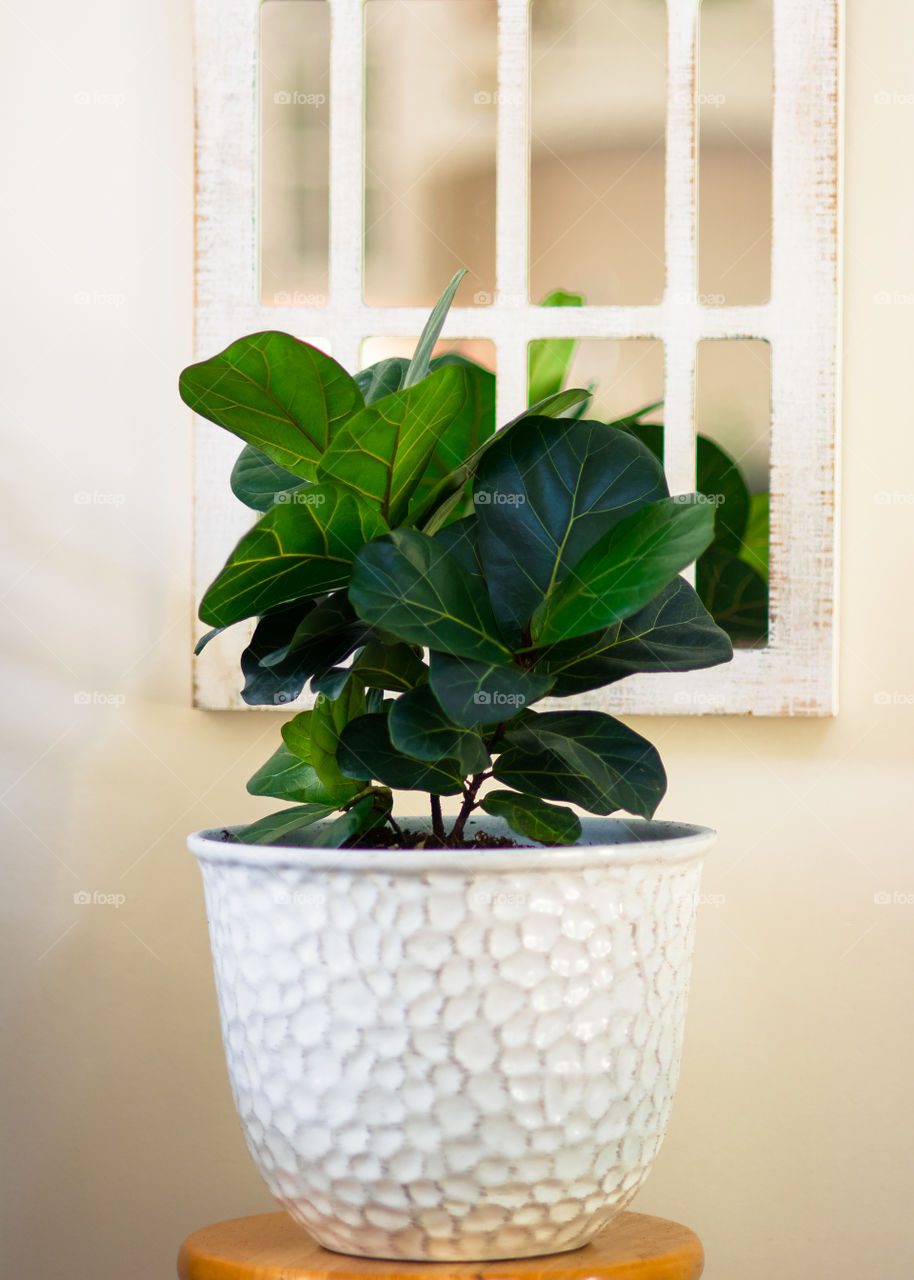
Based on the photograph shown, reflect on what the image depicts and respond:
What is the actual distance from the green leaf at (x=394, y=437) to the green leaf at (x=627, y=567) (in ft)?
0.33

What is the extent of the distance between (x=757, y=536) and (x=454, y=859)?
548 mm

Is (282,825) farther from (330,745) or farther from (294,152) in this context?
(294,152)

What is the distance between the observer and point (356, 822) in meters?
0.61

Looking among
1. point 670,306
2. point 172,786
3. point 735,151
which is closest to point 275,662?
point 172,786

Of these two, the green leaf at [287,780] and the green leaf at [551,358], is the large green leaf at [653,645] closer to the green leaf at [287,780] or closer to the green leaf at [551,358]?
the green leaf at [287,780]

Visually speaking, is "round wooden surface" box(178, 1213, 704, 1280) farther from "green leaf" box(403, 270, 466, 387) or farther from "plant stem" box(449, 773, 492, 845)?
"green leaf" box(403, 270, 466, 387)

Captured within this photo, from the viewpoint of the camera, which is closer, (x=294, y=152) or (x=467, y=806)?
(x=467, y=806)

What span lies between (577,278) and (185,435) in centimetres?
39

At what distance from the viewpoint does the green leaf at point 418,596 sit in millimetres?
518

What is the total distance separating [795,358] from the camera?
97 cm

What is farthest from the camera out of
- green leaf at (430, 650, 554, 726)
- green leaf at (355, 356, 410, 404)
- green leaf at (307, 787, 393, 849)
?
green leaf at (355, 356, 410, 404)

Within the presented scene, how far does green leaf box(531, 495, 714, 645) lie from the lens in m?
0.52

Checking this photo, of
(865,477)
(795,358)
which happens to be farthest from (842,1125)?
(795,358)

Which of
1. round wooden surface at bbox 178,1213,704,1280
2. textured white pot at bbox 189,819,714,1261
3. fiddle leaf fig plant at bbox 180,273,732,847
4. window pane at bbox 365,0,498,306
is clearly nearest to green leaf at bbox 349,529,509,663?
fiddle leaf fig plant at bbox 180,273,732,847
